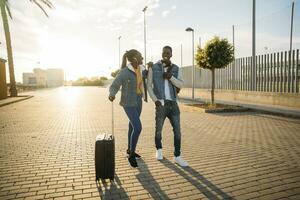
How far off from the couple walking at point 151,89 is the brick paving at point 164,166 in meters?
0.68

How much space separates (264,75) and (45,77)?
106476mm

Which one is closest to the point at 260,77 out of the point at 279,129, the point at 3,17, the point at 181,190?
the point at 279,129

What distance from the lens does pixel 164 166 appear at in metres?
5.34

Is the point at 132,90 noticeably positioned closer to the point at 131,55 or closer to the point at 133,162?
the point at 131,55

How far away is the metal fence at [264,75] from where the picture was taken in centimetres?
1334

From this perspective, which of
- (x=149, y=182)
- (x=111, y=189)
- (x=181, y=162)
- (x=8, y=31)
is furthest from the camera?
(x=8, y=31)

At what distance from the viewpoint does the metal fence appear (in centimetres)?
1334

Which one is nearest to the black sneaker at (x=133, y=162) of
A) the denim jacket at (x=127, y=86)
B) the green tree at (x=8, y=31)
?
the denim jacket at (x=127, y=86)

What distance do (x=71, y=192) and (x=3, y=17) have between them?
26.7 m

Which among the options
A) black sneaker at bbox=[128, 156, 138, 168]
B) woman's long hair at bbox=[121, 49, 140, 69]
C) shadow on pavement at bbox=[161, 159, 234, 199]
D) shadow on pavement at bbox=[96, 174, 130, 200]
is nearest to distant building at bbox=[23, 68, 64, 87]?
woman's long hair at bbox=[121, 49, 140, 69]

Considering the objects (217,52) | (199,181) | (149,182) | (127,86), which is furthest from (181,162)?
(217,52)

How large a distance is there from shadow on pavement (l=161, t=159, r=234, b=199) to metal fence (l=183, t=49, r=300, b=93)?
1012 cm

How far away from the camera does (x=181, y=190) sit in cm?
418

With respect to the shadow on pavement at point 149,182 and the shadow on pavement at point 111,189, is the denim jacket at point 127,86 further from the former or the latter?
the shadow on pavement at point 111,189
